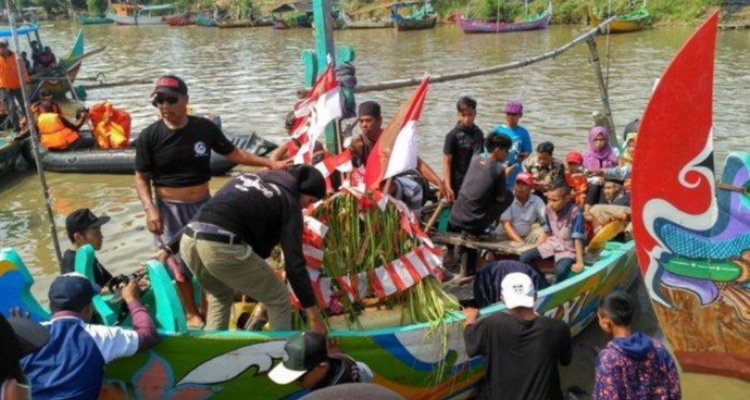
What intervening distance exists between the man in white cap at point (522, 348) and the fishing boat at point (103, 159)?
8.46 metres

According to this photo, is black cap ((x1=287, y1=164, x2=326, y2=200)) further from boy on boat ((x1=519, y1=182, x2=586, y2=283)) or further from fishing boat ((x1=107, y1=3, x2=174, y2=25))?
fishing boat ((x1=107, y1=3, x2=174, y2=25))

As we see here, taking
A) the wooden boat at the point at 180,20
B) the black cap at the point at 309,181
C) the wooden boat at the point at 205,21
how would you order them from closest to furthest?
the black cap at the point at 309,181 < the wooden boat at the point at 205,21 < the wooden boat at the point at 180,20

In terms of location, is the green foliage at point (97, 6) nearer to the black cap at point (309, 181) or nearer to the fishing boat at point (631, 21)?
the fishing boat at point (631, 21)

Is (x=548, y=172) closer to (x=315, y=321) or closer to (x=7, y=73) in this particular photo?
(x=315, y=321)

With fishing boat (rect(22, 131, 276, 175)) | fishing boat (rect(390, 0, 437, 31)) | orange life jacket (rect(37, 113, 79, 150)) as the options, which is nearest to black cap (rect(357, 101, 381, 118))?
fishing boat (rect(22, 131, 276, 175))

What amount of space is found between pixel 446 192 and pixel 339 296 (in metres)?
1.45

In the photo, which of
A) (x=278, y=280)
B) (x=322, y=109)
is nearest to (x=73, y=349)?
(x=278, y=280)

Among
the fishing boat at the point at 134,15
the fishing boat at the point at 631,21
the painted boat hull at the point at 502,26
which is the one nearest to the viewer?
the fishing boat at the point at 631,21

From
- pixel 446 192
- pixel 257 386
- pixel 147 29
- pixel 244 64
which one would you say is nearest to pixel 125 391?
pixel 257 386

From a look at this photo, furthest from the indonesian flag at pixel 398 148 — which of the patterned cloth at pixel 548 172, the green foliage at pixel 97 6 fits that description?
the green foliage at pixel 97 6

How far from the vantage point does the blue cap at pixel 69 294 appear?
3270mm

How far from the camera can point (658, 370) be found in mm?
3135

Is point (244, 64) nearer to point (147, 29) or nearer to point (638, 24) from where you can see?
point (638, 24)

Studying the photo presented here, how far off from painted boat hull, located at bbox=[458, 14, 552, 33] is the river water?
654 millimetres
